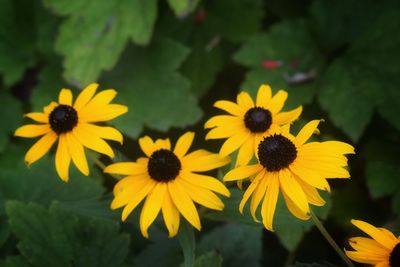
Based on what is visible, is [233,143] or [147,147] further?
[147,147]

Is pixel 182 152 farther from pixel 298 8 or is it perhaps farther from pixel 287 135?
pixel 298 8

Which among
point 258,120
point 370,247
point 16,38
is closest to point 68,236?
point 258,120

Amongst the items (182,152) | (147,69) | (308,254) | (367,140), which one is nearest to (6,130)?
(147,69)

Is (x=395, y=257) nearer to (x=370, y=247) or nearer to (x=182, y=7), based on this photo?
(x=370, y=247)

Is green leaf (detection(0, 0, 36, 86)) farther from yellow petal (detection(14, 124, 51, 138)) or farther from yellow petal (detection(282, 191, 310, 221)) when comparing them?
yellow petal (detection(282, 191, 310, 221))

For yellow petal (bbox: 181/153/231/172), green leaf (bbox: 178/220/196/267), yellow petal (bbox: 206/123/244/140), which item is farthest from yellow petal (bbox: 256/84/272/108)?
green leaf (bbox: 178/220/196/267)
